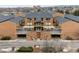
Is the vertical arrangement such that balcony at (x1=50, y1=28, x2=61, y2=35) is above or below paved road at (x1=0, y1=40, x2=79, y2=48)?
above

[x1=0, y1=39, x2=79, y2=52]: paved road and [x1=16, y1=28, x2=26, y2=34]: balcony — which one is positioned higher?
[x1=16, y1=28, x2=26, y2=34]: balcony

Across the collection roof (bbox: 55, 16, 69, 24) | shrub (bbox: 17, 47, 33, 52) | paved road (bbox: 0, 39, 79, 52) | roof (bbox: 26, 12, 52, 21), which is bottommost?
shrub (bbox: 17, 47, 33, 52)

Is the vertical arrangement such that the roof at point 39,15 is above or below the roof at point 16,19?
above

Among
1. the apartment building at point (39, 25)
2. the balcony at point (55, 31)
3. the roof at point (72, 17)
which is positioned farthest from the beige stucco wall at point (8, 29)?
the roof at point (72, 17)

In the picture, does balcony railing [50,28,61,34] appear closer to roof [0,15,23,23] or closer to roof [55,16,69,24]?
roof [55,16,69,24]

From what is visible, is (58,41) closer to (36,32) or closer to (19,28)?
(36,32)

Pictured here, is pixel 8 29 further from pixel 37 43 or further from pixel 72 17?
pixel 72 17

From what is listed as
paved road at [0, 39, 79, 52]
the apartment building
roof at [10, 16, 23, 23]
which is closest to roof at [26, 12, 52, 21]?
the apartment building

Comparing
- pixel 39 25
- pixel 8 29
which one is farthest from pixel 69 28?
pixel 8 29

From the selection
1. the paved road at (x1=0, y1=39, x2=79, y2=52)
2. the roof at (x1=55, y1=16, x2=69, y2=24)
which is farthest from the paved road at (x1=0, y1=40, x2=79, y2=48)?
the roof at (x1=55, y1=16, x2=69, y2=24)

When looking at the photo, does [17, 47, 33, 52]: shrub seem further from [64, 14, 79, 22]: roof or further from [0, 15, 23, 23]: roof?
[64, 14, 79, 22]: roof

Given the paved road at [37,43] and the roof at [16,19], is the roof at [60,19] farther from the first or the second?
the roof at [16,19]

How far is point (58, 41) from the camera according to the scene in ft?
6.64
